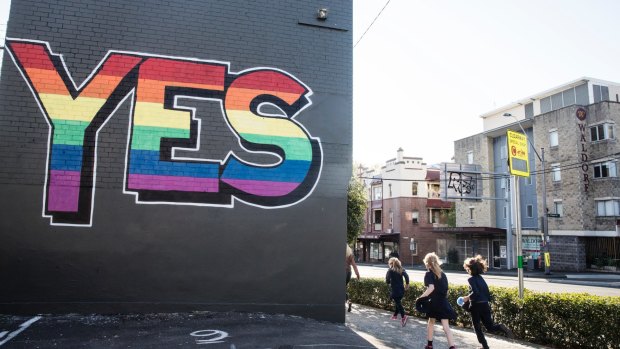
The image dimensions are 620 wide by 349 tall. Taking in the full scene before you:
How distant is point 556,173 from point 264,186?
3160cm

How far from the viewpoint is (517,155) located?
10086 millimetres

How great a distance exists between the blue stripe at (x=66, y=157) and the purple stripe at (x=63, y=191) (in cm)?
9

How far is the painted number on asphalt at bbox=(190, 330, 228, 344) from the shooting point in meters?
6.34

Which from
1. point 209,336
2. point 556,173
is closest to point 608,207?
point 556,173

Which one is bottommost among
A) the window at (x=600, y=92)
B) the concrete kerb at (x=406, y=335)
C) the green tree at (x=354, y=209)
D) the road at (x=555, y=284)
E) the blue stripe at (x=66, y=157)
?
the road at (x=555, y=284)

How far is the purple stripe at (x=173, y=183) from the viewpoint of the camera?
314 inches

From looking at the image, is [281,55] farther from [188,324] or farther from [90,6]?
[188,324]

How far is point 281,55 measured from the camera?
8.88 m

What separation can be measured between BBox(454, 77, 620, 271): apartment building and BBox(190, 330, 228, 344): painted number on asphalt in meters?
23.0

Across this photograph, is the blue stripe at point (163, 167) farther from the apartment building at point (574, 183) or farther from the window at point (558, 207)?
the window at point (558, 207)

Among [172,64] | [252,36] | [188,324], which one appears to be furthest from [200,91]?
[188,324]

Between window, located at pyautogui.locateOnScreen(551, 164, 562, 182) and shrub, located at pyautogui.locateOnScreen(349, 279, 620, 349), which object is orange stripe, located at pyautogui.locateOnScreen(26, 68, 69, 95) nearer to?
shrub, located at pyautogui.locateOnScreen(349, 279, 620, 349)

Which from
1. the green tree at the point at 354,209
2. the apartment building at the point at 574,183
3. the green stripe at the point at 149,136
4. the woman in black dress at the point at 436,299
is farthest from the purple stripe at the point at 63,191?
the apartment building at the point at 574,183

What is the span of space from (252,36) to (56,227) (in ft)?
16.8
